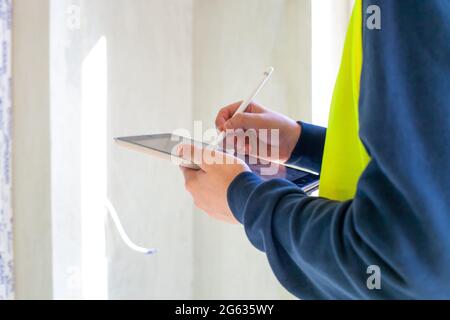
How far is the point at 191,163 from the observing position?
42cm

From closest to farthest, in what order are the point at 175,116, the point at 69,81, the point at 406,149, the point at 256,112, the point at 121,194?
the point at 406,149 < the point at 256,112 < the point at 69,81 < the point at 121,194 < the point at 175,116

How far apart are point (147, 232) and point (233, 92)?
38cm

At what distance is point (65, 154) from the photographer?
→ 741mm

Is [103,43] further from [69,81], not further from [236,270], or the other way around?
[236,270]

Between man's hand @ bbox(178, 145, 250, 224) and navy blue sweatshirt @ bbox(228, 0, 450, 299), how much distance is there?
13cm

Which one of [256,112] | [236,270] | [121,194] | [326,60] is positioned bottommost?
[236,270]

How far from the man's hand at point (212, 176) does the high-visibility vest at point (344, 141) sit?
0.08 metres

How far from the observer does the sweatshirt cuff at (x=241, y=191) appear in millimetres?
323

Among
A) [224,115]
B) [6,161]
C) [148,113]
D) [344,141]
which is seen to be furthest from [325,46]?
[6,161]

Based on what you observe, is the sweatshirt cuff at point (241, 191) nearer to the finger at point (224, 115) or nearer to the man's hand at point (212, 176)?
the man's hand at point (212, 176)

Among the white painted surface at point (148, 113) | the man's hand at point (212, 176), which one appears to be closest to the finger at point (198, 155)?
the man's hand at point (212, 176)

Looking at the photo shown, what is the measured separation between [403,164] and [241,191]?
0.46ft

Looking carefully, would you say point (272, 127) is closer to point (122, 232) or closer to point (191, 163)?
point (191, 163)

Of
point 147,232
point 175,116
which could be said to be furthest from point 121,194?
point 175,116
